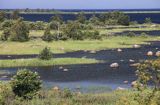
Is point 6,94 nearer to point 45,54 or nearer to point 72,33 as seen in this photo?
point 45,54

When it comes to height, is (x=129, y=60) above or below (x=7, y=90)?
below

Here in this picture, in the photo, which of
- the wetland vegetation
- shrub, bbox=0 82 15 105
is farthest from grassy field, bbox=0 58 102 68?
shrub, bbox=0 82 15 105

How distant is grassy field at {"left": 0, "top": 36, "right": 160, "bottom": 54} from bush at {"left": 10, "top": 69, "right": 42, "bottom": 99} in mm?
43872

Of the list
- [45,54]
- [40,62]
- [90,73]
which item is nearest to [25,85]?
[90,73]

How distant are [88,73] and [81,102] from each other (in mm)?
28220

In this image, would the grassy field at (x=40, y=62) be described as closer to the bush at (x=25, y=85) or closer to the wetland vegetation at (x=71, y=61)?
the wetland vegetation at (x=71, y=61)

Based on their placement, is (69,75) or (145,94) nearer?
(145,94)

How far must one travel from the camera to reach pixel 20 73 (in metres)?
39.1

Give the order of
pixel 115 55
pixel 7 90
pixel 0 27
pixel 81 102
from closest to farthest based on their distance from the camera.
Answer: pixel 81 102 → pixel 7 90 → pixel 115 55 → pixel 0 27

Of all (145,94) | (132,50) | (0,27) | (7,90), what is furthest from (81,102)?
(0,27)

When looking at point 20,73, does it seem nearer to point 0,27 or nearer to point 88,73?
point 88,73

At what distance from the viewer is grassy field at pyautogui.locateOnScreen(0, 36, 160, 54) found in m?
85.1

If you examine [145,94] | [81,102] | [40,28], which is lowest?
[40,28]

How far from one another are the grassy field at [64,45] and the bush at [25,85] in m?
43.9
